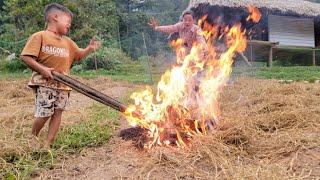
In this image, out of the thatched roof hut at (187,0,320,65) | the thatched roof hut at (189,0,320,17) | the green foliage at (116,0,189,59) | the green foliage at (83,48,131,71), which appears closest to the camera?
the green foliage at (83,48,131,71)

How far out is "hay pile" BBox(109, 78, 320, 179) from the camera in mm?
3298

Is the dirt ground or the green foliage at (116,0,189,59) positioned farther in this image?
the green foliage at (116,0,189,59)

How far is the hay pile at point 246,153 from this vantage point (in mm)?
3298

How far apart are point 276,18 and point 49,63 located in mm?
15937

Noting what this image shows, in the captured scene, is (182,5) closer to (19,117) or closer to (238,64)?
(238,64)

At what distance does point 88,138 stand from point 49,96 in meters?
0.63

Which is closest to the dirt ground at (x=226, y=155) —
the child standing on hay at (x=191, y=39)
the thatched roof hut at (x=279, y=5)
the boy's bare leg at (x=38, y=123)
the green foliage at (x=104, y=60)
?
the boy's bare leg at (x=38, y=123)

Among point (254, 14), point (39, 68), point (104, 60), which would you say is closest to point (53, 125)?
point (39, 68)

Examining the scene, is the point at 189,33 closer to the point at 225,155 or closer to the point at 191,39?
the point at 191,39

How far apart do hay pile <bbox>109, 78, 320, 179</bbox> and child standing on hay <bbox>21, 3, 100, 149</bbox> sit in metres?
0.80

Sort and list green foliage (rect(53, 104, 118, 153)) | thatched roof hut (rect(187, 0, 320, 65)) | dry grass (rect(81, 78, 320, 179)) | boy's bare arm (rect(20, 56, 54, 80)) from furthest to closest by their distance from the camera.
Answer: thatched roof hut (rect(187, 0, 320, 65)) < green foliage (rect(53, 104, 118, 153)) < boy's bare arm (rect(20, 56, 54, 80)) < dry grass (rect(81, 78, 320, 179))

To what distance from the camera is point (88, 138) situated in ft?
13.9

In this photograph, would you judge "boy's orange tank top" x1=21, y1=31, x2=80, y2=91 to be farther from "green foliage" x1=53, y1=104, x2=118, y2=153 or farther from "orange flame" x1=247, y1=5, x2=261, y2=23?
"orange flame" x1=247, y1=5, x2=261, y2=23

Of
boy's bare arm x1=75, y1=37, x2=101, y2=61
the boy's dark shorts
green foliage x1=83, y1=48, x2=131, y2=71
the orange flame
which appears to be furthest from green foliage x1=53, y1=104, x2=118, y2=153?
the orange flame
